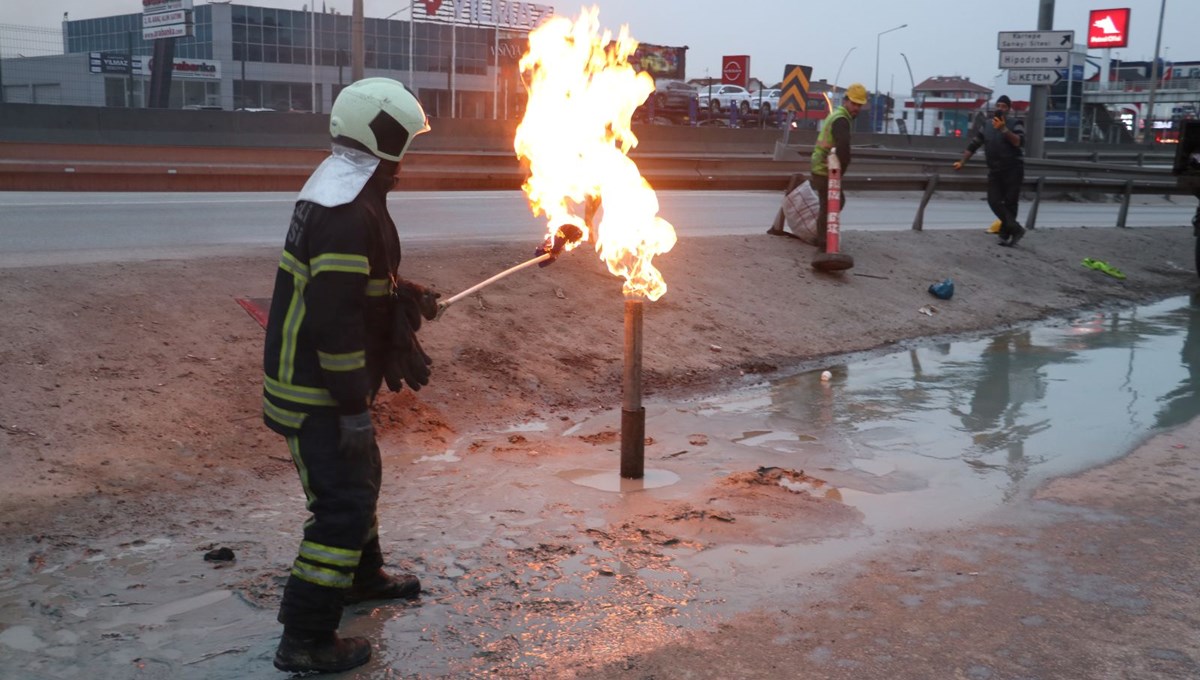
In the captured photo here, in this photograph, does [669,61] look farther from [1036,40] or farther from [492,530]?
[492,530]

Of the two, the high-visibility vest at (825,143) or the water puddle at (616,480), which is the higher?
the high-visibility vest at (825,143)

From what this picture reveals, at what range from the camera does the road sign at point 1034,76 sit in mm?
22141

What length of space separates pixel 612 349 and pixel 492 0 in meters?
50.2

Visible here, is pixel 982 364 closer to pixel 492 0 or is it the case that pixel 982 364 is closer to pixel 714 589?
pixel 714 589

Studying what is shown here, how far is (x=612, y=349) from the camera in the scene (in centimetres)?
899

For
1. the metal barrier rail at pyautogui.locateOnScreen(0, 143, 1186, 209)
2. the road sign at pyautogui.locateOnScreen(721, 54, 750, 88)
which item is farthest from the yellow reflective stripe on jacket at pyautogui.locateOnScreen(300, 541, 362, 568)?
the road sign at pyautogui.locateOnScreen(721, 54, 750, 88)

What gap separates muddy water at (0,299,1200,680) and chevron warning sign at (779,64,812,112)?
22.0 m

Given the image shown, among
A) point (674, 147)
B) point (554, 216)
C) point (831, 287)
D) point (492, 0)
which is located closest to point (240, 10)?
point (492, 0)

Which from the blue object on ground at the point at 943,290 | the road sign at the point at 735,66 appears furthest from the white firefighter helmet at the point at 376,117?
the road sign at the point at 735,66

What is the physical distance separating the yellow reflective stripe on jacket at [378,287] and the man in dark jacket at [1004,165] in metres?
13.0

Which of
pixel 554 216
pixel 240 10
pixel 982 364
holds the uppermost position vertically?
pixel 240 10

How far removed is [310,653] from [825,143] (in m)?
9.86

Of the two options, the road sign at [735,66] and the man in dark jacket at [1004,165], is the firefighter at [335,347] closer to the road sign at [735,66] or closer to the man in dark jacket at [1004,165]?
the man in dark jacket at [1004,165]

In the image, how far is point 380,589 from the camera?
4465 millimetres
